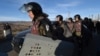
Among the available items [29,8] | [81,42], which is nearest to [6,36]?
[81,42]

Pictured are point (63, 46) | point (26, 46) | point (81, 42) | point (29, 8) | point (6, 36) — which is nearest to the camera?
point (26, 46)

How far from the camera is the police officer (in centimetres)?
387

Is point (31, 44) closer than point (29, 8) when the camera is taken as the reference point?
Yes

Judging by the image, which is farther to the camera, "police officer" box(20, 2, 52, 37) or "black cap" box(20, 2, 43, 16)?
"black cap" box(20, 2, 43, 16)

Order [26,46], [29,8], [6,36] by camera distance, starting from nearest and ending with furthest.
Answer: [26,46]
[29,8]
[6,36]

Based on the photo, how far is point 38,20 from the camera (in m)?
4.01

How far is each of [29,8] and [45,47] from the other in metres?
0.85

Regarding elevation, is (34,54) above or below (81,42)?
above

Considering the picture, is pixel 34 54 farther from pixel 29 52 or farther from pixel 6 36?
pixel 6 36

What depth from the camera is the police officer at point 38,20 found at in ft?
12.7

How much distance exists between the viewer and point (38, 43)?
3.47 m

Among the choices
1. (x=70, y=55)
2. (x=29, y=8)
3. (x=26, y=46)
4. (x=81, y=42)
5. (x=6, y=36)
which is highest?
(x=29, y=8)

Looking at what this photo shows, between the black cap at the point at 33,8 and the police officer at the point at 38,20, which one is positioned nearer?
the police officer at the point at 38,20

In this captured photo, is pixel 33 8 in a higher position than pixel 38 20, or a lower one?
higher
